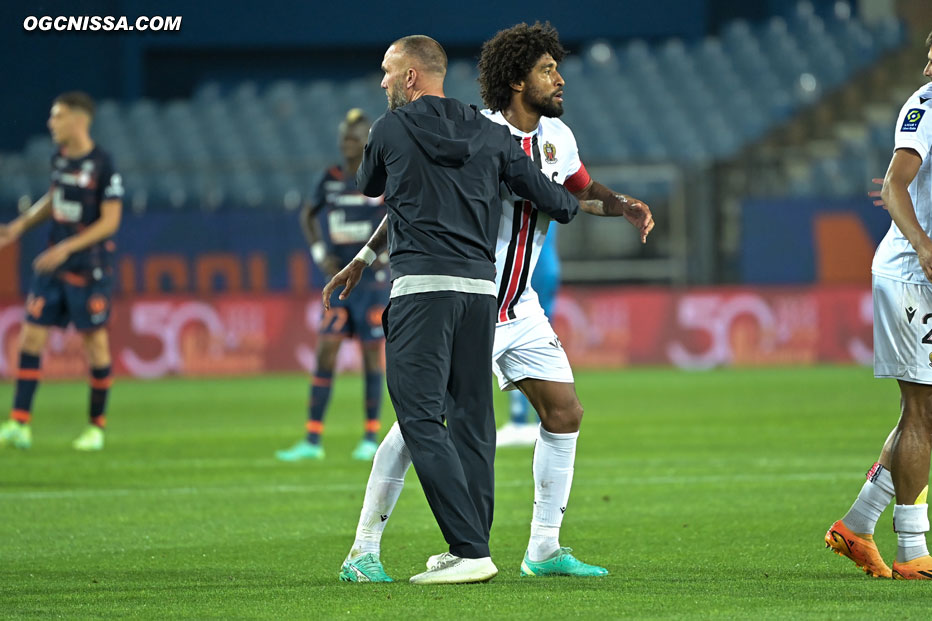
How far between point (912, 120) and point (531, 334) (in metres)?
1.59

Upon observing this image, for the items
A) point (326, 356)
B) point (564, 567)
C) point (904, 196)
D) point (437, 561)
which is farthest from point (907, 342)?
point (326, 356)

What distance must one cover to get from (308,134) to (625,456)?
1606 cm

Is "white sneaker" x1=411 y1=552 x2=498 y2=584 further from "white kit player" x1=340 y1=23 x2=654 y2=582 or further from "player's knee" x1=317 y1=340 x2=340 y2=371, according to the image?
"player's knee" x1=317 y1=340 x2=340 y2=371

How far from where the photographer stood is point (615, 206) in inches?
223

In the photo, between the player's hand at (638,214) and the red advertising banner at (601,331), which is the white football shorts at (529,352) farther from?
the red advertising banner at (601,331)

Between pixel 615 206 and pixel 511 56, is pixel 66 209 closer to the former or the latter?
pixel 511 56

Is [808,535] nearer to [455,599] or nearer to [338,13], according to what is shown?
[455,599]

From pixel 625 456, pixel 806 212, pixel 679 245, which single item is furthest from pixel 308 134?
A: pixel 625 456

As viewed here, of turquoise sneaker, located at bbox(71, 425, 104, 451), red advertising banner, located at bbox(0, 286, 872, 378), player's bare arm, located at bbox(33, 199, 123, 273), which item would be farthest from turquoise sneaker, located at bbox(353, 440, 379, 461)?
red advertising banner, located at bbox(0, 286, 872, 378)

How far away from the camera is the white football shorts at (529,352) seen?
546cm

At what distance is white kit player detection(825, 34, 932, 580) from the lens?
5250mm

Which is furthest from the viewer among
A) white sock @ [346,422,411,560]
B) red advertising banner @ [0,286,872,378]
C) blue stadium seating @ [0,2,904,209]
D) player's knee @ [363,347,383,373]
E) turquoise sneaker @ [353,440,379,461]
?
blue stadium seating @ [0,2,904,209]

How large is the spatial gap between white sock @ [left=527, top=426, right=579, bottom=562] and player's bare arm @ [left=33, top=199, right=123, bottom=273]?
19.5ft

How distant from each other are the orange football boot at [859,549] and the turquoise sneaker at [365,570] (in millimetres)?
1703
